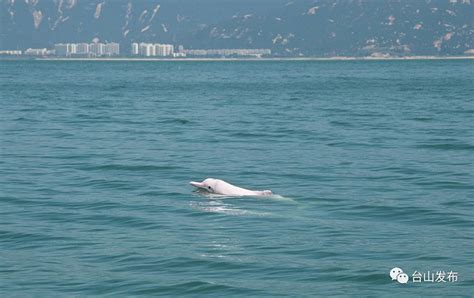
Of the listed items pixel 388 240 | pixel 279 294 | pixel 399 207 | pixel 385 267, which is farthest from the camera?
pixel 399 207

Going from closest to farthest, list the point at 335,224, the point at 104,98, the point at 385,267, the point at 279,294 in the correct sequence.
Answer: the point at 279,294
the point at 385,267
the point at 335,224
the point at 104,98

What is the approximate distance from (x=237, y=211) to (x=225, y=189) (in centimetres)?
240

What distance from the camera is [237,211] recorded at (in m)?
23.2

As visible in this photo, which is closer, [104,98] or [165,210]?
[165,210]

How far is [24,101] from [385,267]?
201 feet

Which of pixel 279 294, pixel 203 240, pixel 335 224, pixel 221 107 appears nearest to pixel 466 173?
pixel 335 224

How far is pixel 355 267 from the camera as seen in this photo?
57.8ft

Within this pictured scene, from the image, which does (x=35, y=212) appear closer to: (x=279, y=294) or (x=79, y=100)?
(x=279, y=294)

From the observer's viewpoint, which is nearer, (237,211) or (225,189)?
(237,211)
